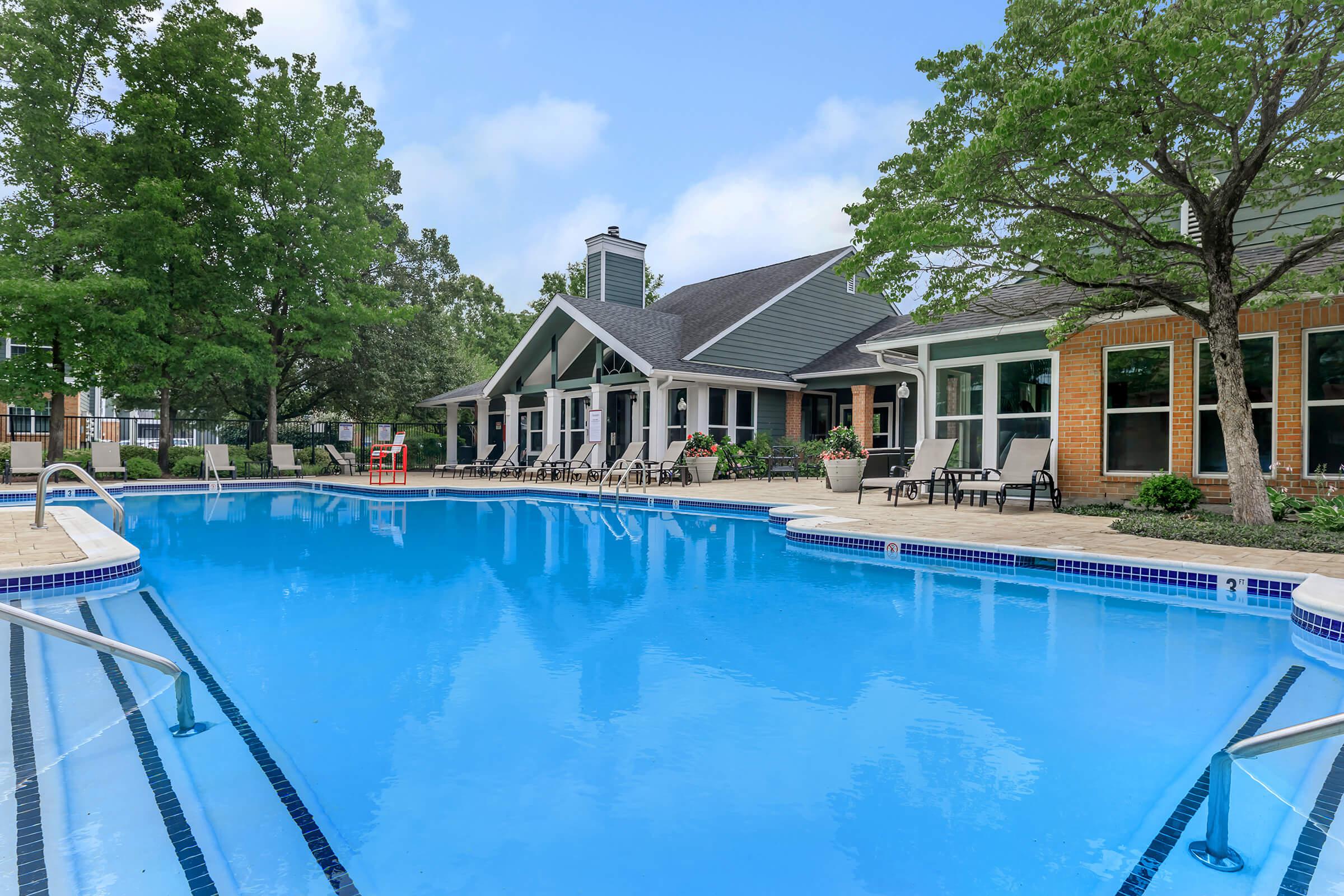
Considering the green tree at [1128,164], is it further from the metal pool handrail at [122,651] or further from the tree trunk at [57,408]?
the tree trunk at [57,408]

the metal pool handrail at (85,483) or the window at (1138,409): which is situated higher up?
the window at (1138,409)

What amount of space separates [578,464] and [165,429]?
10.8 meters

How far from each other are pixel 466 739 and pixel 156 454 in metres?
20.4

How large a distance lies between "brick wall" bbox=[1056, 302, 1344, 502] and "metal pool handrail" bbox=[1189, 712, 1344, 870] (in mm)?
9020

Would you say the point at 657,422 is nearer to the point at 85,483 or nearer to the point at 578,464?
the point at 578,464

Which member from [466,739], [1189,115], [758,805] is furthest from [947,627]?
[1189,115]

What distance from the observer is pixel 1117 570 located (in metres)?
6.39

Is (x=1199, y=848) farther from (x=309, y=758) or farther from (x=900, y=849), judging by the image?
(x=309, y=758)

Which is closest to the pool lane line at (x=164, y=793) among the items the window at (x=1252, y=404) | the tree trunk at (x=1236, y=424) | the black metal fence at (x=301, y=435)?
the tree trunk at (x=1236, y=424)

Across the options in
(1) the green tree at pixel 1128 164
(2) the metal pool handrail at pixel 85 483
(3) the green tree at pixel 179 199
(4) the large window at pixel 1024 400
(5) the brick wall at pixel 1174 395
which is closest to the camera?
(1) the green tree at pixel 1128 164

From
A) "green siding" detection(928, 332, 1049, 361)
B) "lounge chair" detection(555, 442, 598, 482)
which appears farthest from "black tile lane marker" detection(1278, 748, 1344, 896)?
"lounge chair" detection(555, 442, 598, 482)

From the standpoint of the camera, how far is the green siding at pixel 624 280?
22.2 m

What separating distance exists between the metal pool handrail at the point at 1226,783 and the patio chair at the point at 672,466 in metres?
13.9

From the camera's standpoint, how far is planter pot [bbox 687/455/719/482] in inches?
658
